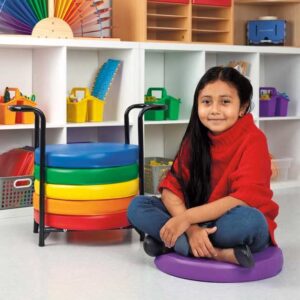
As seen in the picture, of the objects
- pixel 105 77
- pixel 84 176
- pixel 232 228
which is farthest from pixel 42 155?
pixel 105 77

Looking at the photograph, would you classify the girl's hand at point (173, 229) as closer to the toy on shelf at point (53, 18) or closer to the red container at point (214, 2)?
the toy on shelf at point (53, 18)

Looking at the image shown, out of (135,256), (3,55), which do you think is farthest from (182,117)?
(135,256)

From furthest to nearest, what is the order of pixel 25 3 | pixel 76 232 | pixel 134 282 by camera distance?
pixel 25 3 < pixel 76 232 < pixel 134 282

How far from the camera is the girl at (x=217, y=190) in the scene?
1.74 m

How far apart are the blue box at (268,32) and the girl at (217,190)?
144 cm

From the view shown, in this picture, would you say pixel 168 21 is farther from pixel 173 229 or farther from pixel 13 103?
pixel 173 229

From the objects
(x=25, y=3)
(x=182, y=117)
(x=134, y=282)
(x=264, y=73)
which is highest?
(x=25, y=3)

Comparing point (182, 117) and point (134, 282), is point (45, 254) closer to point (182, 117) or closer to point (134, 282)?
point (134, 282)

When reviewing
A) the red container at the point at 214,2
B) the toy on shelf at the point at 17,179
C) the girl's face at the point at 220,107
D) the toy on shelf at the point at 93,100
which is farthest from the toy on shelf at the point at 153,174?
the girl's face at the point at 220,107

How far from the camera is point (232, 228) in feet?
5.60

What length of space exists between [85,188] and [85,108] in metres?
0.79

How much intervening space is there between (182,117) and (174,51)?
325 mm

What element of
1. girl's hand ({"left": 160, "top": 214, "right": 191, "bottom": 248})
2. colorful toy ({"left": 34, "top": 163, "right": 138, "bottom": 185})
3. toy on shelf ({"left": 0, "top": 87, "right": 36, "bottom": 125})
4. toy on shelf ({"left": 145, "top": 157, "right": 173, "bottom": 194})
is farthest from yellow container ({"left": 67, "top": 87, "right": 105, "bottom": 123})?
girl's hand ({"left": 160, "top": 214, "right": 191, "bottom": 248})

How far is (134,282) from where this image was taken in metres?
1.73
